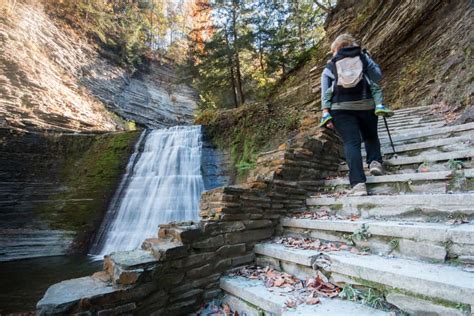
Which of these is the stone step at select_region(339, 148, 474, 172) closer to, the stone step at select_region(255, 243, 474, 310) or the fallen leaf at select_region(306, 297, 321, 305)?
the stone step at select_region(255, 243, 474, 310)

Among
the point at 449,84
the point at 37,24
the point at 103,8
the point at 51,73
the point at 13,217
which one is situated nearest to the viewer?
the point at 449,84

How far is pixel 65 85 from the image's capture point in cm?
1341

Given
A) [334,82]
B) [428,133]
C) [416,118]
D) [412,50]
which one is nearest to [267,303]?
[334,82]

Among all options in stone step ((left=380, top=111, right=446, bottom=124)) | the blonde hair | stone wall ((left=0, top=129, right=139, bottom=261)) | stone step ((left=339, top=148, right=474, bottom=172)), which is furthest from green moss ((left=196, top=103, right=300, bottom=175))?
the blonde hair

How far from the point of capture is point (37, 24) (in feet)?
46.9

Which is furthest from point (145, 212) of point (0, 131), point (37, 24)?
point (37, 24)

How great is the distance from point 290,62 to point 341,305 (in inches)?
530

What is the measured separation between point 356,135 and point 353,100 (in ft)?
1.37

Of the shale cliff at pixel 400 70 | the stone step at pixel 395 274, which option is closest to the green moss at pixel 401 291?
the stone step at pixel 395 274

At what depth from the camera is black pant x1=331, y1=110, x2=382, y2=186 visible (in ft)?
10.3

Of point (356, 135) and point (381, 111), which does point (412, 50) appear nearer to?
point (381, 111)

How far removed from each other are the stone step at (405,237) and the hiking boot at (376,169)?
40.2 inches

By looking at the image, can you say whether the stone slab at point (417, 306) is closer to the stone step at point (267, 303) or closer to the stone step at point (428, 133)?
the stone step at point (267, 303)

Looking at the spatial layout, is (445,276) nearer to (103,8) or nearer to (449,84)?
(449,84)
